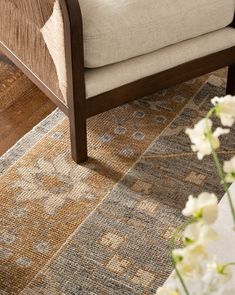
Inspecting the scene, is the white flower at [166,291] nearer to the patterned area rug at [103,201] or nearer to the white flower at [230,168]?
the white flower at [230,168]

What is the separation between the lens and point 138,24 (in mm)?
1536

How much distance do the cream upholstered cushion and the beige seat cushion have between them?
1.3 inches

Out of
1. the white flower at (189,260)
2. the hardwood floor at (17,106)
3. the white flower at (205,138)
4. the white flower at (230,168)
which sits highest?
the white flower at (205,138)

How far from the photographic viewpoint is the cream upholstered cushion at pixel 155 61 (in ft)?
5.17

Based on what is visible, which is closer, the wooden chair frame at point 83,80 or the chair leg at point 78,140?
the wooden chair frame at point 83,80

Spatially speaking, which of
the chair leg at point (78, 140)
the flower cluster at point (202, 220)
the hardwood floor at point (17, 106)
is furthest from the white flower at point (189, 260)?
the hardwood floor at point (17, 106)

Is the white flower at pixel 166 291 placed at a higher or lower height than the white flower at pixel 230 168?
lower

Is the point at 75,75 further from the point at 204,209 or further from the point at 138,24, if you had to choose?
the point at 204,209

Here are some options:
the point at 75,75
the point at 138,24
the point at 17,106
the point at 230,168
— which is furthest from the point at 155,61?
the point at 230,168

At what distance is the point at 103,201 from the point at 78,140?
20cm

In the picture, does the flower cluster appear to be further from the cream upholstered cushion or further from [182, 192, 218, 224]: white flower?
the cream upholstered cushion

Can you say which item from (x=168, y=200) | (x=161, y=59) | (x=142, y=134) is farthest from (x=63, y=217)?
(x=161, y=59)

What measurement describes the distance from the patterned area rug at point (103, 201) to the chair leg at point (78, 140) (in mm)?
30

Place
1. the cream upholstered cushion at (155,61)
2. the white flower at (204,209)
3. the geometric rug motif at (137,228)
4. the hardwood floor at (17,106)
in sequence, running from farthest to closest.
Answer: the hardwood floor at (17,106) → the cream upholstered cushion at (155,61) → the geometric rug motif at (137,228) → the white flower at (204,209)
